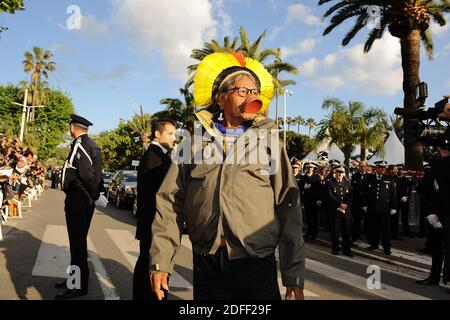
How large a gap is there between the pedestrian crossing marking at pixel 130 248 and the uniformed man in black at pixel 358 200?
19.7 ft

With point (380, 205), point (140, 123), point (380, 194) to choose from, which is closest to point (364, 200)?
point (380, 194)

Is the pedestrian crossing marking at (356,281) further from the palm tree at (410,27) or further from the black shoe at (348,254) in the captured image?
the palm tree at (410,27)

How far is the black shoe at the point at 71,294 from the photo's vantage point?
4699mm

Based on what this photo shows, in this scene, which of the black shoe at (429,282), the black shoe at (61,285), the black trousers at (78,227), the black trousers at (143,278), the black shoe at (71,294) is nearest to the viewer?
the black trousers at (143,278)

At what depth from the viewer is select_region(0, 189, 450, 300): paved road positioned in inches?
208

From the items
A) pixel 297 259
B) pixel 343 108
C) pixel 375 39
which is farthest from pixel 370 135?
pixel 297 259

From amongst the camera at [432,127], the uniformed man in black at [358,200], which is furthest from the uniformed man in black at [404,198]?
the camera at [432,127]

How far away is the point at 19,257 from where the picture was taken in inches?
271

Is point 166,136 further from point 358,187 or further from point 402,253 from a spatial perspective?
point 358,187

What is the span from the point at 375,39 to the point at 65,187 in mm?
17269

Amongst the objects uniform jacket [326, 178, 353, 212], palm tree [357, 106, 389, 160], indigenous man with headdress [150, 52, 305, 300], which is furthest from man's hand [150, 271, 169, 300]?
palm tree [357, 106, 389, 160]

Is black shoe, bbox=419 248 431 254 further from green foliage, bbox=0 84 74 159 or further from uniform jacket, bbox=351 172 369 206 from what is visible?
green foliage, bbox=0 84 74 159

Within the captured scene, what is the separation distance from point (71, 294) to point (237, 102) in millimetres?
3443

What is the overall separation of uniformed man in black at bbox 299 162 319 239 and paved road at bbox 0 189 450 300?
1745 millimetres
